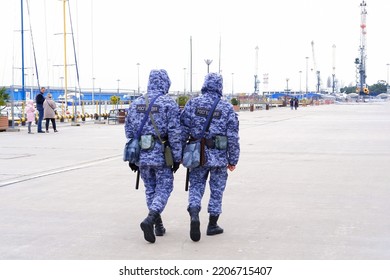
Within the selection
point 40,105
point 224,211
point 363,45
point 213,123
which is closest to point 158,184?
point 213,123

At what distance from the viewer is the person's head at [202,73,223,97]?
7.05 metres

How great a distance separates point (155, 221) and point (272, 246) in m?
1.30

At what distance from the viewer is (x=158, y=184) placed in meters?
6.98

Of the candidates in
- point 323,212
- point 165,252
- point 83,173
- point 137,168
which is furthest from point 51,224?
point 83,173

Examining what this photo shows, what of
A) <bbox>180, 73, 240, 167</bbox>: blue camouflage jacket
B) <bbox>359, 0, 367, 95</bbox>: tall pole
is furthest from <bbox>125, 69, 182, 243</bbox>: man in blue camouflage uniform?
<bbox>359, 0, 367, 95</bbox>: tall pole

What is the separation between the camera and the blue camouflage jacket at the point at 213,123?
6902 millimetres

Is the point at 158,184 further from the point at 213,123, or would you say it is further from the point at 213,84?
the point at 213,84

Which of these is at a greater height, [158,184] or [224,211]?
[158,184]

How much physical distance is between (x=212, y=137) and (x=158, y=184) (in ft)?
2.61

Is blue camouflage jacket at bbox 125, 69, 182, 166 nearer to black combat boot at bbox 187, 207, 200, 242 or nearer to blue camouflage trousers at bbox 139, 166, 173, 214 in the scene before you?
blue camouflage trousers at bbox 139, 166, 173, 214

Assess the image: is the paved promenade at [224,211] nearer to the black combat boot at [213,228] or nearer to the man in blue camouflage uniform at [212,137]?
the black combat boot at [213,228]

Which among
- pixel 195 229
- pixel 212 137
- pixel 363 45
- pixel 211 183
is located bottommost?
pixel 195 229

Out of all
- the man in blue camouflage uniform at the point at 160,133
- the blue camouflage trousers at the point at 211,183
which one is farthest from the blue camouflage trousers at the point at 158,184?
the blue camouflage trousers at the point at 211,183

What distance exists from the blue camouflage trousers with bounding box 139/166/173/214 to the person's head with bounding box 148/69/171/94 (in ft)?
2.87
